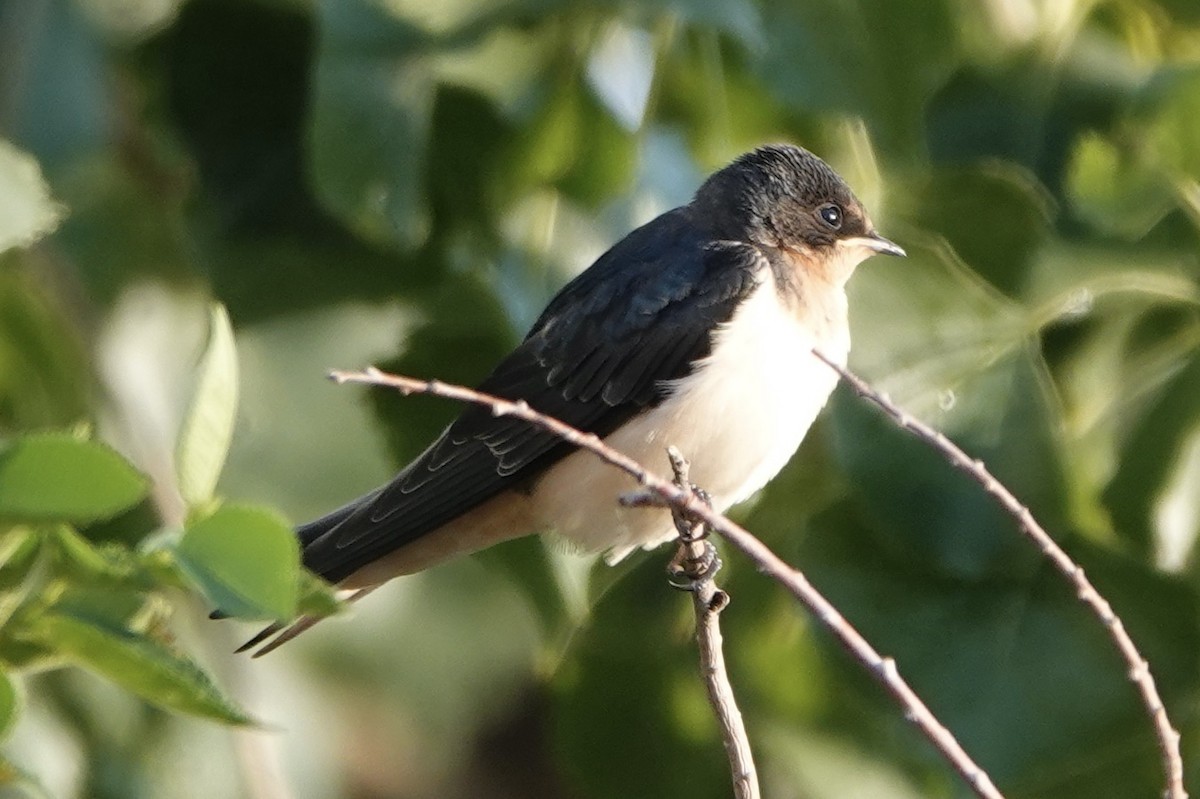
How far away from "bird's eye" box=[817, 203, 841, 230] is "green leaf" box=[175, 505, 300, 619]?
4.70 ft

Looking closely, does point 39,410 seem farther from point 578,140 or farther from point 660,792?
point 660,792

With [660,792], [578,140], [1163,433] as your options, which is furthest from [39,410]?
[1163,433]

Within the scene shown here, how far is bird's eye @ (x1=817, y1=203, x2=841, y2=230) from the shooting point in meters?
2.53

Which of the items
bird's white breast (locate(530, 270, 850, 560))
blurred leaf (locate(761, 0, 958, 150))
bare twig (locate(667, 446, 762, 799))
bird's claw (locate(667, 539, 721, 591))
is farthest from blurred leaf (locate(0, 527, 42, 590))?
blurred leaf (locate(761, 0, 958, 150))

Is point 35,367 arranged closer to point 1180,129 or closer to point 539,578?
point 539,578

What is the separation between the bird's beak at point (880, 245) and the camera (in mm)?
2455

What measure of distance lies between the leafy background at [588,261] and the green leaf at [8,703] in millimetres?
942

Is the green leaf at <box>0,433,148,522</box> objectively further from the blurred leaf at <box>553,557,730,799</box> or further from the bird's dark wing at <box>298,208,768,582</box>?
the blurred leaf at <box>553,557,730,799</box>

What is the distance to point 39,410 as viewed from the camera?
2326 mm

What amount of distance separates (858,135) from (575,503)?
0.69 m

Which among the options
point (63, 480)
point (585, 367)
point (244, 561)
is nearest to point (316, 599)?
point (244, 561)

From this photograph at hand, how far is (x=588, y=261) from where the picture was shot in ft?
8.30

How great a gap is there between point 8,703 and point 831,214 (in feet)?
4.83

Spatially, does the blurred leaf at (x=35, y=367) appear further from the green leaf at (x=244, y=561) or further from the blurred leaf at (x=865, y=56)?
the green leaf at (x=244, y=561)
